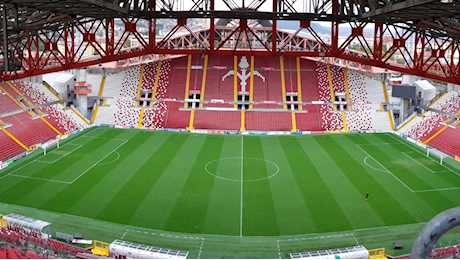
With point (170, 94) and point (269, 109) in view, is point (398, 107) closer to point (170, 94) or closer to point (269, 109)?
point (269, 109)

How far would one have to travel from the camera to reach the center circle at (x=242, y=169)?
102ft

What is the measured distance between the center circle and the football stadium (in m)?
0.21

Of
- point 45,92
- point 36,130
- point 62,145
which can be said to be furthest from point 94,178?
point 45,92

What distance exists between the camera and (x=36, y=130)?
40.0 meters

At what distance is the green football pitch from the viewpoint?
73.7 ft

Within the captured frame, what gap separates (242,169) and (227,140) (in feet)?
30.5

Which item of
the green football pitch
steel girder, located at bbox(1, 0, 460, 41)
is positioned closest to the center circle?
the green football pitch

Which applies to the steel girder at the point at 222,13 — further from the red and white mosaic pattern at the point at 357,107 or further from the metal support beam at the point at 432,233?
the red and white mosaic pattern at the point at 357,107

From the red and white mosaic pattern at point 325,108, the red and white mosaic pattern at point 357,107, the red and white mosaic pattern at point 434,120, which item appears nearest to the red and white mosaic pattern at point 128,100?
the red and white mosaic pattern at point 325,108

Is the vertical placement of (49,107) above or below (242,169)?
above

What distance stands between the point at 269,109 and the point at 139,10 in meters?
25.5

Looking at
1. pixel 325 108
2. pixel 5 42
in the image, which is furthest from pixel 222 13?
pixel 325 108

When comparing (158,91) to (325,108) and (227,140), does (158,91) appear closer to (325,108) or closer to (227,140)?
(227,140)

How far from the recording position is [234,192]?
28281 millimetres
